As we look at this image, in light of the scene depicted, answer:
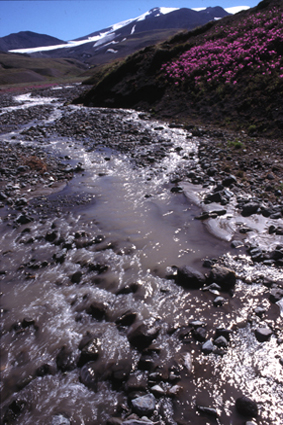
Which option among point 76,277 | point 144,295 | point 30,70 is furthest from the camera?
point 30,70

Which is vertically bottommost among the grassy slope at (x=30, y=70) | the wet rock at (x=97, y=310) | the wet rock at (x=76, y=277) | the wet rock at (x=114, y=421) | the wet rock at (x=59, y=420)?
the wet rock at (x=59, y=420)

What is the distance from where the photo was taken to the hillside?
14.9m

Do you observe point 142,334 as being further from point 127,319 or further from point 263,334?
point 263,334

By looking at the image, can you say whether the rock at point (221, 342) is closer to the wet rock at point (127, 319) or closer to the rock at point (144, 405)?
the rock at point (144, 405)

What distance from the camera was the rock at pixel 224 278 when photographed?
4.59 metres

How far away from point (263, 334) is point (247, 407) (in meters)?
1.10

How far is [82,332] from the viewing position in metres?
4.01

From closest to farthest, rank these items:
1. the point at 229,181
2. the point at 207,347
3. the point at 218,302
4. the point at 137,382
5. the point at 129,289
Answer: the point at 137,382, the point at 207,347, the point at 218,302, the point at 129,289, the point at 229,181

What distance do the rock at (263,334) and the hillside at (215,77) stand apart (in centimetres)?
1114

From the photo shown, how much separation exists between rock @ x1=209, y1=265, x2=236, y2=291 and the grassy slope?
89370mm

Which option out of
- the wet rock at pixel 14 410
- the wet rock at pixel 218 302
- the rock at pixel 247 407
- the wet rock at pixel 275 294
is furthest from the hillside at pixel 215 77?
the wet rock at pixel 14 410

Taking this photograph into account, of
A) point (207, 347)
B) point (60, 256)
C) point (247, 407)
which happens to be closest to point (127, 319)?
point (207, 347)

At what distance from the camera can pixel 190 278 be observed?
4746 millimetres

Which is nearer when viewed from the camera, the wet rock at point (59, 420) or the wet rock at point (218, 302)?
the wet rock at point (59, 420)
